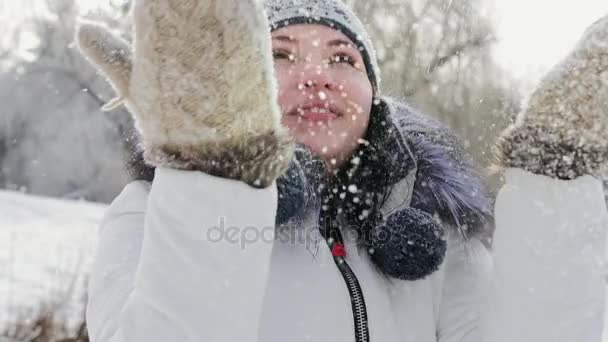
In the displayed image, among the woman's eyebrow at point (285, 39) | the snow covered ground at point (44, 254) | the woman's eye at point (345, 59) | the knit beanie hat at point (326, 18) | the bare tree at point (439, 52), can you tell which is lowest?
the snow covered ground at point (44, 254)

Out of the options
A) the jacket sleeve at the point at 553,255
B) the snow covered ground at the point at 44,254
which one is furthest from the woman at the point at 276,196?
the snow covered ground at the point at 44,254

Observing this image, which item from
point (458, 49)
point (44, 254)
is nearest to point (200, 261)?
point (44, 254)

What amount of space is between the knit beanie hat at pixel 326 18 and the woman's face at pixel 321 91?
4 centimetres

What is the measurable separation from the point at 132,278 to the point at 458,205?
77 centimetres

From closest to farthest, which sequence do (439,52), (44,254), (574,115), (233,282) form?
1. (233,282)
2. (574,115)
3. (44,254)
4. (439,52)

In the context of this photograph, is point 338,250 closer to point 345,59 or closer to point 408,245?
point 408,245

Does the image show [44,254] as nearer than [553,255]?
No

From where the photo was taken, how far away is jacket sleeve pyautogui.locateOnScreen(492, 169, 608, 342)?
1.17 meters

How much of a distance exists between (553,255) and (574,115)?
0.89 ft

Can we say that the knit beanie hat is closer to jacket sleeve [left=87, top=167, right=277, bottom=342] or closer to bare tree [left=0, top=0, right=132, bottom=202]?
jacket sleeve [left=87, top=167, right=277, bottom=342]

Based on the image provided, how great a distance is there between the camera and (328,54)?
4.96 feet

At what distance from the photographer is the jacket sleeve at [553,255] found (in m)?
1.17

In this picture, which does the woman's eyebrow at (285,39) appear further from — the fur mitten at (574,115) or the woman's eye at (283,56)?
the fur mitten at (574,115)

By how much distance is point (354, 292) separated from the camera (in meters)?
1.30
